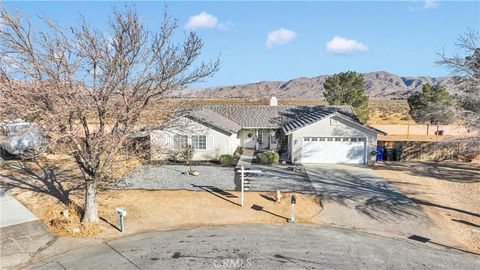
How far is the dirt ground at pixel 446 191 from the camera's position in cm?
1277

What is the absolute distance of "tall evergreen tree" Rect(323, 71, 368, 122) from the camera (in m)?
38.6

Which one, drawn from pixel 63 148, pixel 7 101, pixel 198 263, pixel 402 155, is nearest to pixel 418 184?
pixel 402 155

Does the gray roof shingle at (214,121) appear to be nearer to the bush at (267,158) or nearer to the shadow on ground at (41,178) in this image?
the bush at (267,158)

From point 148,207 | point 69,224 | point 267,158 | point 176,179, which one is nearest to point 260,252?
point 148,207

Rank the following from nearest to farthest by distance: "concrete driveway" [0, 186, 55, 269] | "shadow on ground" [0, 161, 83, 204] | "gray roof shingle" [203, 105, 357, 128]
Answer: "concrete driveway" [0, 186, 55, 269], "shadow on ground" [0, 161, 83, 204], "gray roof shingle" [203, 105, 357, 128]

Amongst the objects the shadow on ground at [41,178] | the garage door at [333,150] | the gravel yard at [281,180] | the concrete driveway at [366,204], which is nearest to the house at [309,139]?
the garage door at [333,150]

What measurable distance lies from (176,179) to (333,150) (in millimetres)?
12033

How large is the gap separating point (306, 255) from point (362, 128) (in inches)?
613

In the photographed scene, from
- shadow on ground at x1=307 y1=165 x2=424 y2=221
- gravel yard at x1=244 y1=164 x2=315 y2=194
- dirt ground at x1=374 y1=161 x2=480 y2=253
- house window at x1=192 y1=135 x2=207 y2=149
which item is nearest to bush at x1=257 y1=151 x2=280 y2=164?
gravel yard at x1=244 y1=164 x2=315 y2=194

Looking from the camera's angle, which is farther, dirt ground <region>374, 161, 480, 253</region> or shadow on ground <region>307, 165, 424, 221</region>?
shadow on ground <region>307, 165, 424, 221</region>

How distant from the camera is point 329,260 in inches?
400

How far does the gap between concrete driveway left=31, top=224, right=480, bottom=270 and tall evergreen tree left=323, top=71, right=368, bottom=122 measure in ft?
92.6

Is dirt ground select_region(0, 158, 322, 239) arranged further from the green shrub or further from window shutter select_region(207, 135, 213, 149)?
the green shrub

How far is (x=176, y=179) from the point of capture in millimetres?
19656
